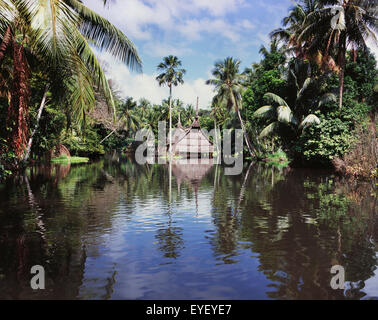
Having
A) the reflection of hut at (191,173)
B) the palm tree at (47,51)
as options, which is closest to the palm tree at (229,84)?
the reflection of hut at (191,173)

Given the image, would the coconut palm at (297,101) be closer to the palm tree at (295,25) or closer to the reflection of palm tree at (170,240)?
the palm tree at (295,25)

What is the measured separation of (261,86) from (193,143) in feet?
72.3

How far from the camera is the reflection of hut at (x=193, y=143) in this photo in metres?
53.9

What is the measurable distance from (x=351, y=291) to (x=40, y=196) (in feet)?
36.3

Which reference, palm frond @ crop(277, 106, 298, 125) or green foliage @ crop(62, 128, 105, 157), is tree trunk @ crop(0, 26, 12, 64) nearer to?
palm frond @ crop(277, 106, 298, 125)

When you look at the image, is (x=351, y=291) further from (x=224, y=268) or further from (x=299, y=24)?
(x=299, y=24)

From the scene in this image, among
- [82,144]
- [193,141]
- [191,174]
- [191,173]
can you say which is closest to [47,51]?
[191,174]

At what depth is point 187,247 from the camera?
6449 mm

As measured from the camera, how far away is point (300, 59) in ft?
96.9

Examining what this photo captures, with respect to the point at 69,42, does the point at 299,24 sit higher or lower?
higher

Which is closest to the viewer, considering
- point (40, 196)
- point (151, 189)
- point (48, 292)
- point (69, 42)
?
point (48, 292)
